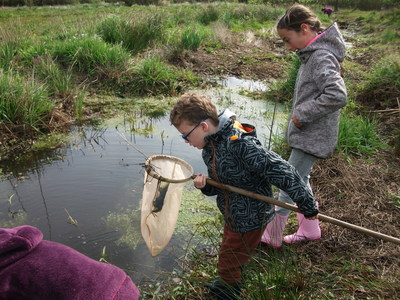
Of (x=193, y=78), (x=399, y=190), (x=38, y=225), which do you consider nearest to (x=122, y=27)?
(x=193, y=78)

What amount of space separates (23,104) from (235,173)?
356cm

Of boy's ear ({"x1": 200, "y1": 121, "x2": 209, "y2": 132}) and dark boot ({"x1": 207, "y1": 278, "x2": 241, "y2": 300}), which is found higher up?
boy's ear ({"x1": 200, "y1": 121, "x2": 209, "y2": 132})

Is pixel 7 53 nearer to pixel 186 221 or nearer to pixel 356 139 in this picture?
pixel 186 221

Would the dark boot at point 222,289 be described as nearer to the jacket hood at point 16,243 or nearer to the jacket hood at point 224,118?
the jacket hood at point 224,118

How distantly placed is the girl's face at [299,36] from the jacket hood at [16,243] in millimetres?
1852

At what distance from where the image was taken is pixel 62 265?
1097 millimetres

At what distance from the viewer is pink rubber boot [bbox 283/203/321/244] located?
8.27 feet

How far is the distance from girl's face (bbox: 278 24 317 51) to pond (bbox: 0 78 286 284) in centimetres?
74

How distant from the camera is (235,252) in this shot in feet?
6.33

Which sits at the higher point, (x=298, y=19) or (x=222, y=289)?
(x=298, y=19)

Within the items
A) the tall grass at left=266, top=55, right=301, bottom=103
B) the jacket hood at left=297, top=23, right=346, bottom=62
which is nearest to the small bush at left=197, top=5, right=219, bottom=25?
the tall grass at left=266, top=55, right=301, bottom=103

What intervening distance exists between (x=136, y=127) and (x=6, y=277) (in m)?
3.89

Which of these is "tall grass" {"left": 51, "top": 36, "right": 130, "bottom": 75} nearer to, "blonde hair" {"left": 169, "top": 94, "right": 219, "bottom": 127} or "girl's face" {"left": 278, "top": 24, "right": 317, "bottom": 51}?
"girl's face" {"left": 278, "top": 24, "right": 317, "bottom": 51}

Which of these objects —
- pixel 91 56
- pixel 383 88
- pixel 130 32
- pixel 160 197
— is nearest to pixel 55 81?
pixel 91 56
